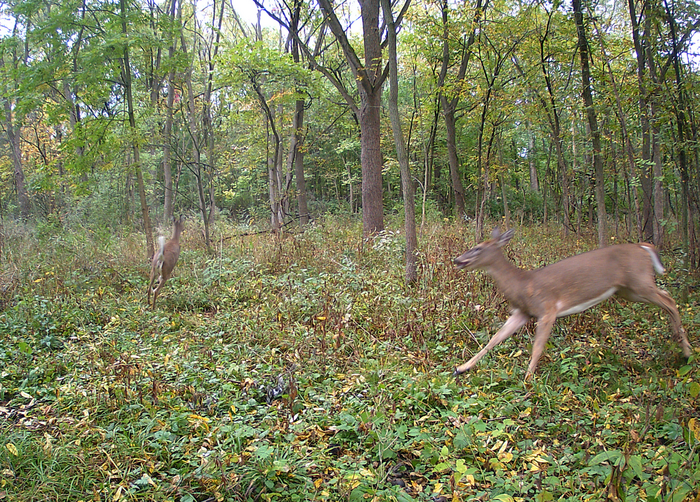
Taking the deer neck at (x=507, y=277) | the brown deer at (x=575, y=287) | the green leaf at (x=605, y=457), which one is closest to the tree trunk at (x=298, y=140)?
the deer neck at (x=507, y=277)

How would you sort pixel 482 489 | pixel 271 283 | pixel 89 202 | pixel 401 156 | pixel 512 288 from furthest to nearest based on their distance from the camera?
pixel 89 202, pixel 271 283, pixel 401 156, pixel 512 288, pixel 482 489

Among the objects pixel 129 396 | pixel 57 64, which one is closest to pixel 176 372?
pixel 129 396

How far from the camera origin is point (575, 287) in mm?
3814

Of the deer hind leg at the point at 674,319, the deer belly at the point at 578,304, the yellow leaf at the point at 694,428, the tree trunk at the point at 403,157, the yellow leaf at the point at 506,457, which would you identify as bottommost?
the yellow leaf at the point at 506,457

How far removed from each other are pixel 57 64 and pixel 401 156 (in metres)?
5.82

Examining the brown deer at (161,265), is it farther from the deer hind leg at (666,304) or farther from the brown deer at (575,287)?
the deer hind leg at (666,304)

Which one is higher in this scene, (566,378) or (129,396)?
(129,396)

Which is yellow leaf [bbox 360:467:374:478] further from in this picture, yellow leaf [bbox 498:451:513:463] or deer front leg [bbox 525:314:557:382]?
deer front leg [bbox 525:314:557:382]

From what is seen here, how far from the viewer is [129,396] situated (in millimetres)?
3705

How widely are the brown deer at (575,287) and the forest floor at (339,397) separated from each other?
A: 32 centimetres

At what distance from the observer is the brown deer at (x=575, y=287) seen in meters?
3.80

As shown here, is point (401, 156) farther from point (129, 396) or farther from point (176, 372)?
point (129, 396)

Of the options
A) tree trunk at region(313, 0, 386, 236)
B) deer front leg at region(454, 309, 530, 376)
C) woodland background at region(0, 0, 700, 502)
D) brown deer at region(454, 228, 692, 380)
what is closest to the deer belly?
brown deer at region(454, 228, 692, 380)

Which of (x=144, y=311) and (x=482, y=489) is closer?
(x=482, y=489)
